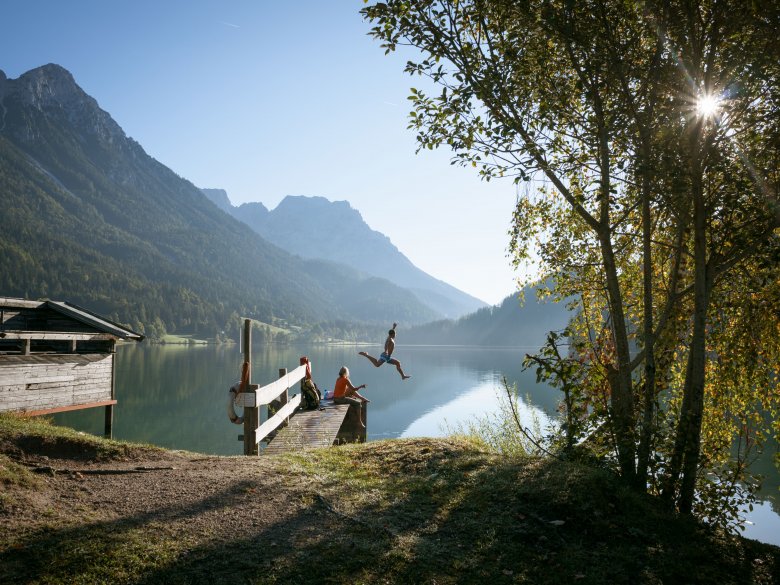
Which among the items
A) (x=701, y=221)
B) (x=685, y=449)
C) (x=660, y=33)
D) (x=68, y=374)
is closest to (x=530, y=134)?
(x=660, y=33)

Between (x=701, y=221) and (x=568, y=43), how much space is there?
119 inches

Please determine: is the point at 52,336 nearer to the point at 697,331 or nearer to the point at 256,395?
the point at 256,395

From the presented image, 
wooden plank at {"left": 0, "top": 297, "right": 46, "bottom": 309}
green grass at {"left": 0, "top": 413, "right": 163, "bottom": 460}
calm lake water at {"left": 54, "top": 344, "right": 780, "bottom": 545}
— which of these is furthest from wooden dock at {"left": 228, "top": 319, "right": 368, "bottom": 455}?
wooden plank at {"left": 0, "top": 297, "right": 46, "bottom": 309}

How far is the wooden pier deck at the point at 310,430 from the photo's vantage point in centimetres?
1087

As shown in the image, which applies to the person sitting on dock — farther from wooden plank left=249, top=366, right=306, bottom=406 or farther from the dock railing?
the dock railing

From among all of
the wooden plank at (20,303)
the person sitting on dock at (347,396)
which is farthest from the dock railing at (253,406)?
the wooden plank at (20,303)

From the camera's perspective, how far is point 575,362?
7.44 meters

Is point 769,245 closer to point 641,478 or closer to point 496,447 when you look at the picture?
point 641,478

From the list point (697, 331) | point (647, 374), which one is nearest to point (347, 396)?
point (647, 374)

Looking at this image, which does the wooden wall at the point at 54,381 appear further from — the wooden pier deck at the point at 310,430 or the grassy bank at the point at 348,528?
the grassy bank at the point at 348,528

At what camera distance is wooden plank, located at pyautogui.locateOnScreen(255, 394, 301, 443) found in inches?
425

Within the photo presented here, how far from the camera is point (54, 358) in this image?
16484 mm

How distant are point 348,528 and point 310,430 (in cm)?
721

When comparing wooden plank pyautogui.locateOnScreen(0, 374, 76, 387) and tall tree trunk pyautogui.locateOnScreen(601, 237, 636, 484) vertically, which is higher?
tall tree trunk pyautogui.locateOnScreen(601, 237, 636, 484)
